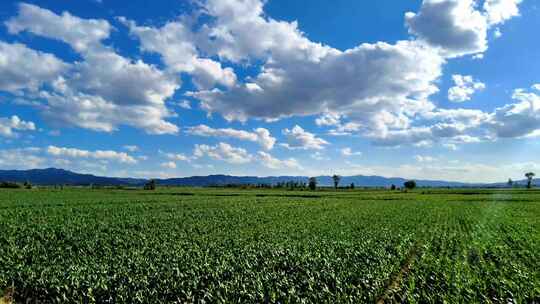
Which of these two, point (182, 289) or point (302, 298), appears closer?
point (302, 298)

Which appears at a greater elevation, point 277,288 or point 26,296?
point 277,288

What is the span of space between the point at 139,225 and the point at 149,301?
64.3 feet

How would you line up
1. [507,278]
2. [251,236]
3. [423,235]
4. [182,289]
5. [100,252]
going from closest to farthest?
[182,289], [507,278], [100,252], [251,236], [423,235]

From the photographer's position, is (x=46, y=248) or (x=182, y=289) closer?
(x=182, y=289)

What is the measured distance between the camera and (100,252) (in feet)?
60.9

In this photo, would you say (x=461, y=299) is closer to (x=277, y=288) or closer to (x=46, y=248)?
(x=277, y=288)

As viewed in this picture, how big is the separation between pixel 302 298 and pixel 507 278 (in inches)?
339

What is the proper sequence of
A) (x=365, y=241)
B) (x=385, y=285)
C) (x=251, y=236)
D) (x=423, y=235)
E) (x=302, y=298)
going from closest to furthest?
(x=302, y=298) → (x=385, y=285) → (x=365, y=241) → (x=251, y=236) → (x=423, y=235)

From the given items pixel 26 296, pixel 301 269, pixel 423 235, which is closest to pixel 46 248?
pixel 26 296

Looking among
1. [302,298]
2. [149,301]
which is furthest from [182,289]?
[302,298]

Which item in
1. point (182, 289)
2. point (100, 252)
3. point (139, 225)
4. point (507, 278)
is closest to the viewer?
point (182, 289)

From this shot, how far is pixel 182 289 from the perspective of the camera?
11570mm

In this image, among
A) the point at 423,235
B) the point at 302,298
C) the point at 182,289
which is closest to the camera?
the point at 302,298

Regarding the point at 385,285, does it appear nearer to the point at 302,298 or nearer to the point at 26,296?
the point at 302,298
